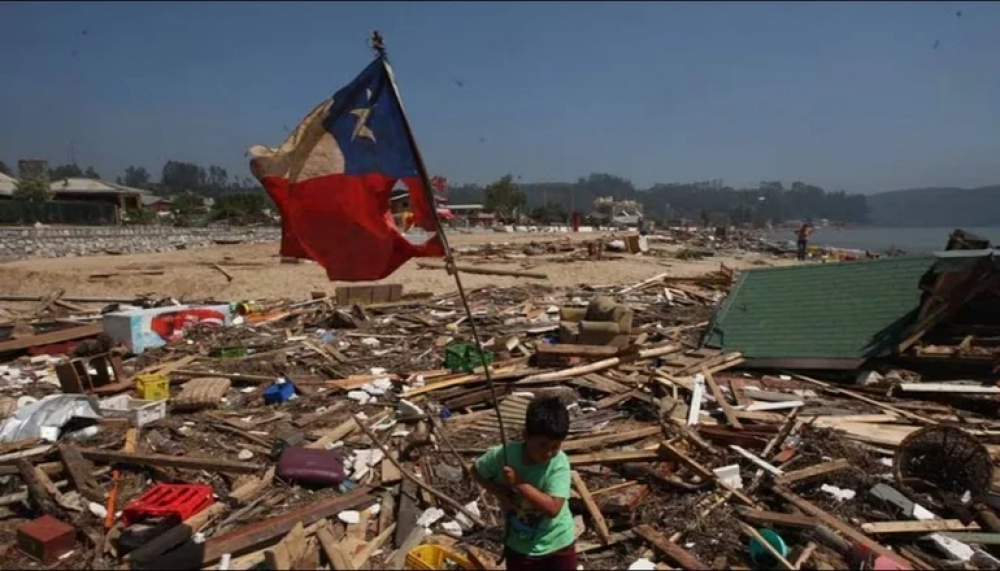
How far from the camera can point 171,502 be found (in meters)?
4.59

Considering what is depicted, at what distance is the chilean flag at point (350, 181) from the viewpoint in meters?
3.93

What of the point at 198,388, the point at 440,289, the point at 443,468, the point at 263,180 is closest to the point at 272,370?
the point at 198,388

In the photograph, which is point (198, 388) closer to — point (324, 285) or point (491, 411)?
point (491, 411)

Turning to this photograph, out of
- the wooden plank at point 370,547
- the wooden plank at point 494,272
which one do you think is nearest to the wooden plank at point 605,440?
the wooden plank at point 370,547

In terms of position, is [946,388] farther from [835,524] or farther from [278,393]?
[278,393]

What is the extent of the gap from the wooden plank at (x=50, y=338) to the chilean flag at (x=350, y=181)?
28.7 ft

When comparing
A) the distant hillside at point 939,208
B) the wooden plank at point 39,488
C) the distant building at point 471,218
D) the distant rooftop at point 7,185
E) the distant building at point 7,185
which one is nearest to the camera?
the wooden plank at point 39,488

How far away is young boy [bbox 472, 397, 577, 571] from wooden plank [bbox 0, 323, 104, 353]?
1046cm

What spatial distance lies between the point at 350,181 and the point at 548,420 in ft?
7.46

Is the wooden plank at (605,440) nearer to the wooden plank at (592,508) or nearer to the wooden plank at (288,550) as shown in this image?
the wooden plank at (592,508)

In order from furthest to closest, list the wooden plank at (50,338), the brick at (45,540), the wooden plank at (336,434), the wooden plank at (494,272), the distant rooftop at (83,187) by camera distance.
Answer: the distant rooftop at (83,187) → the wooden plank at (494,272) → the wooden plank at (50,338) → the wooden plank at (336,434) → the brick at (45,540)

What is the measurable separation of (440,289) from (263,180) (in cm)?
1356

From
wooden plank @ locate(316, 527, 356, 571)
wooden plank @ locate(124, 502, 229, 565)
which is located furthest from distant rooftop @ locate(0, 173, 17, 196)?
wooden plank @ locate(316, 527, 356, 571)

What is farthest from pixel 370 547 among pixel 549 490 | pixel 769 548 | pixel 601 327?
pixel 601 327
